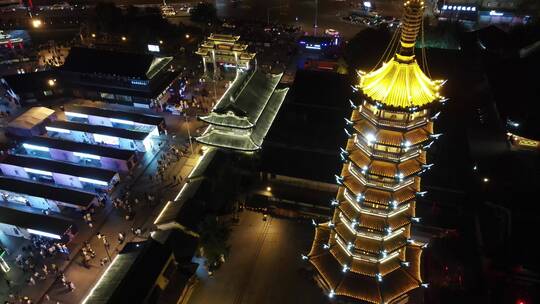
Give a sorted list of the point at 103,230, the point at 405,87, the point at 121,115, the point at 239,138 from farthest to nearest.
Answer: the point at 121,115 < the point at 239,138 < the point at 103,230 < the point at 405,87

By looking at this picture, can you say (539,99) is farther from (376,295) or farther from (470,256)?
(376,295)

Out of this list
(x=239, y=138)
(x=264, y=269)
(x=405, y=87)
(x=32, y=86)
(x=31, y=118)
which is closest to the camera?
(x=405, y=87)

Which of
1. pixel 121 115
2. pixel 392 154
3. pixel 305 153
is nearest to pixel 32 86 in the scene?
pixel 121 115

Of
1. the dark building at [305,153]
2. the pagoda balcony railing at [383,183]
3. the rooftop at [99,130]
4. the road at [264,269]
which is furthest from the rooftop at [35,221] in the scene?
the pagoda balcony railing at [383,183]

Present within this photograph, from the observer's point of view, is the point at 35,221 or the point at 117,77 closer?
the point at 35,221

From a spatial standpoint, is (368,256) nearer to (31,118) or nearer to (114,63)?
(31,118)

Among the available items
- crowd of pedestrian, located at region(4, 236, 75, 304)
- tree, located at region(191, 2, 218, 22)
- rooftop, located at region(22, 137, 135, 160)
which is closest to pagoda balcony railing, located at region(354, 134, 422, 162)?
crowd of pedestrian, located at region(4, 236, 75, 304)

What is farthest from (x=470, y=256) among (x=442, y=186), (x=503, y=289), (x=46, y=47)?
(x=46, y=47)
